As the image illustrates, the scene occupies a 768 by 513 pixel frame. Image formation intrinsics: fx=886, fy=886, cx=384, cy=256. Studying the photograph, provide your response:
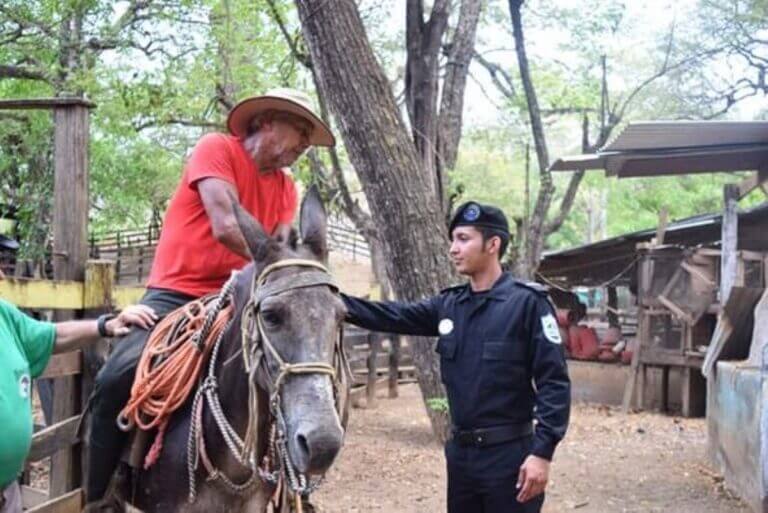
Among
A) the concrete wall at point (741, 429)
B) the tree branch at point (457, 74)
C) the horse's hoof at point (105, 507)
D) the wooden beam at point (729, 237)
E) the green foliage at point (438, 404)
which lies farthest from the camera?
the tree branch at point (457, 74)

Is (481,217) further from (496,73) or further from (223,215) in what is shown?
(496,73)

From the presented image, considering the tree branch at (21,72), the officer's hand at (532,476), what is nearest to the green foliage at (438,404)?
the officer's hand at (532,476)

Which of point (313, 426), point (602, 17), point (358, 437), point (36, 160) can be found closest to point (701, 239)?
point (602, 17)

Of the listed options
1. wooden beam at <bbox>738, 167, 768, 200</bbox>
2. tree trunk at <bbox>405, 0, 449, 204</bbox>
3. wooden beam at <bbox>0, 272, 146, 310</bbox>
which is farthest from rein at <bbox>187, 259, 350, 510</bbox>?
wooden beam at <bbox>738, 167, 768, 200</bbox>

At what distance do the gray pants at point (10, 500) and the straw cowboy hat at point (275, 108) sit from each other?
6.07ft

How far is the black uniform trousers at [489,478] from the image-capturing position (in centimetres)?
381

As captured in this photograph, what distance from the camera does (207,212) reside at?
3717mm

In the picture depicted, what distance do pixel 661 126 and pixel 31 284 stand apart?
5295 millimetres

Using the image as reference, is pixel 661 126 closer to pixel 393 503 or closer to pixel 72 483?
pixel 393 503

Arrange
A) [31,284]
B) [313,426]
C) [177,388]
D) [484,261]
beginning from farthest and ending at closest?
[31,284] → [484,261] → [177,388] → [313,426]

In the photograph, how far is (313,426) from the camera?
2748mm

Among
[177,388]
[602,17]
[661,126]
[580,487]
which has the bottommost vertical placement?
[580,487]

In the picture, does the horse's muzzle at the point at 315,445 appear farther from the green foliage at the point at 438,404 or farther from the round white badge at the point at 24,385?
the green foliage at the point at 438,404

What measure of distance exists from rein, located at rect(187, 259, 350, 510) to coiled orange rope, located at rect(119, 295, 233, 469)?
7 centimetres
